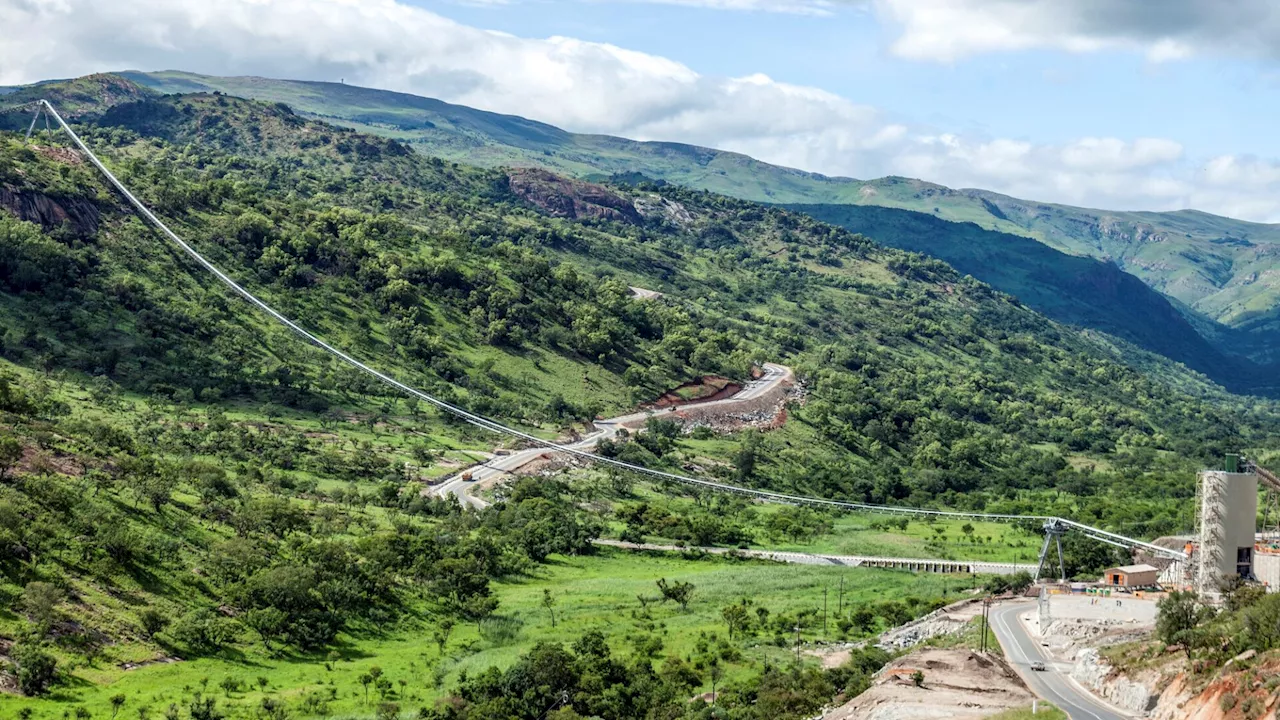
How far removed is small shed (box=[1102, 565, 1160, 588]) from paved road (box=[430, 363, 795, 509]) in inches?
1759

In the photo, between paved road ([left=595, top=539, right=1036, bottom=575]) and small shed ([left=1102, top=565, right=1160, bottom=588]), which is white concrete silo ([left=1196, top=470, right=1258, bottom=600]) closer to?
small shed ([left=1102, top=565, right=1160, bottom=588])

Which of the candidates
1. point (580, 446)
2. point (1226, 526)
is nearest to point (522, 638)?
point (1226, 526)

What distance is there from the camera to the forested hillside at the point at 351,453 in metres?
59.0

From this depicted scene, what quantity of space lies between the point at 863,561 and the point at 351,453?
3822cm

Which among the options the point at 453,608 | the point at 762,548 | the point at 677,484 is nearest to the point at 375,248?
the point at 677,484

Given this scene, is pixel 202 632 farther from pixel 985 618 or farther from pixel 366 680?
pixel 985 618

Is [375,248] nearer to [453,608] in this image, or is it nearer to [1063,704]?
[453,608]

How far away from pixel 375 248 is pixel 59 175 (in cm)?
3453

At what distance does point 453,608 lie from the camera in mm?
72438

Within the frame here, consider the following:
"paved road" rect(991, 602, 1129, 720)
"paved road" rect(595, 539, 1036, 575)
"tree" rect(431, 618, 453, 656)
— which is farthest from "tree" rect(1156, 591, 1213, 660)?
"paved road" rect(595, 539, 1036, 575)

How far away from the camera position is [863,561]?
9369 centimetres

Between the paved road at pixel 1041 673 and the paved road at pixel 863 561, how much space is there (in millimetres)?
22851

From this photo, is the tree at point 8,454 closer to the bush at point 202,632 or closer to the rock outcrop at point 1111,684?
the bush at point 202,632

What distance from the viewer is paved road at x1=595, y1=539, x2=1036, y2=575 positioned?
91.3 m
